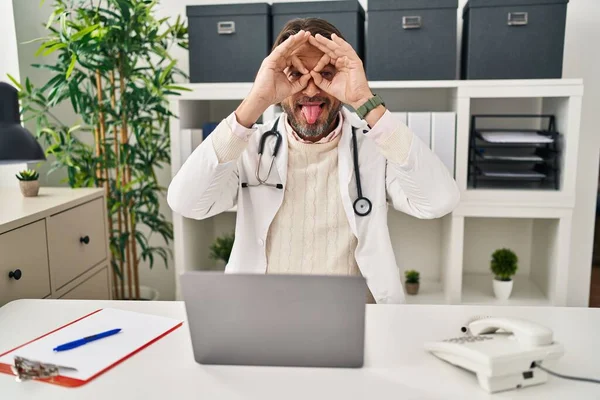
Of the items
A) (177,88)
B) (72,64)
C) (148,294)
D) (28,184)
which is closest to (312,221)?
(177,88)

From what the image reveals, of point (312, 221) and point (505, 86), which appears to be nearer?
point (312, 221)

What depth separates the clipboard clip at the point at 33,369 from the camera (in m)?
0.91

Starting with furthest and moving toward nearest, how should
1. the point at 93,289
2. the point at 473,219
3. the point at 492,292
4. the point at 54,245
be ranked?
the point at 473,219, the point at 492,292, the point at 93,289, the point at 54,245

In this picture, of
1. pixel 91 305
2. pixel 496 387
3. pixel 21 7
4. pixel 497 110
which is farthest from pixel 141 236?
pixel 496 387

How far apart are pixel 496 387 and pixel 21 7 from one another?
264 centimetres

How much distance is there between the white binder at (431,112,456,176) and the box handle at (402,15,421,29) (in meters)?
0.36

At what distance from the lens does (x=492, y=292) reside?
8.13 ft

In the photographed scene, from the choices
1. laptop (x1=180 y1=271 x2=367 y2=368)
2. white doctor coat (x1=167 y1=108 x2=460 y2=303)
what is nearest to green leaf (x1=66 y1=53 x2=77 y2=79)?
white doctor coat (x1=167 y1=108 x2=460 y2=303)

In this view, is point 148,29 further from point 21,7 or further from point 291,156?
point 291,156

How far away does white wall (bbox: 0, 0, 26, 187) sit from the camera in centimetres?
246

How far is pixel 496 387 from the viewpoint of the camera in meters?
0.85

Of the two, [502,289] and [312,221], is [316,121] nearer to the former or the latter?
[312,221]

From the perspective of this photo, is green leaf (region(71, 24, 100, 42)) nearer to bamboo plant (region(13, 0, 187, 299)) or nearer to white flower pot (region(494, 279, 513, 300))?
bamboo plant (region(13, 0, 187, 299))

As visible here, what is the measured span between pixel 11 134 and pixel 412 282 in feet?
5.95
